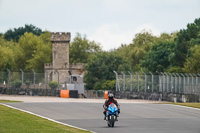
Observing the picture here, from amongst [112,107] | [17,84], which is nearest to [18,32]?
[17,84]

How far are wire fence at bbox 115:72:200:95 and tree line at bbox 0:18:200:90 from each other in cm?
2097

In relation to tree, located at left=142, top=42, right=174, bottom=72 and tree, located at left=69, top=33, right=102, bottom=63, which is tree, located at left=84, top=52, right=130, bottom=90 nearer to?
tree, located at left=142, top=42, right=174, bottom=72

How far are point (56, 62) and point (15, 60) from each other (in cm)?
2901

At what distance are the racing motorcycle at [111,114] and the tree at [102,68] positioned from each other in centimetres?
7716

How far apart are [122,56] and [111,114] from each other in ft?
304

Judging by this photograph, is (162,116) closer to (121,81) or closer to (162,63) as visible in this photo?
(121,81)

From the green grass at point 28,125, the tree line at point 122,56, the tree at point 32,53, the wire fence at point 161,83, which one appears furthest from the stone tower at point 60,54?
the green grass at point 28,125

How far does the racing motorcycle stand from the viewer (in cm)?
2492

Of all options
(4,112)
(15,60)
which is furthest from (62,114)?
(15,60)

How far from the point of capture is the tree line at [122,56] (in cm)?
9956

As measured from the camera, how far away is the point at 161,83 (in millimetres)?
55750

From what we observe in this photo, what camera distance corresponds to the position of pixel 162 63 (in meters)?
110

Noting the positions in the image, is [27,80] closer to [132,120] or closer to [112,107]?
[132,120]

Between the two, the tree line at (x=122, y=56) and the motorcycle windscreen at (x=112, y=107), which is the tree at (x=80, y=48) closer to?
the tree line at (x=122, y=56)
